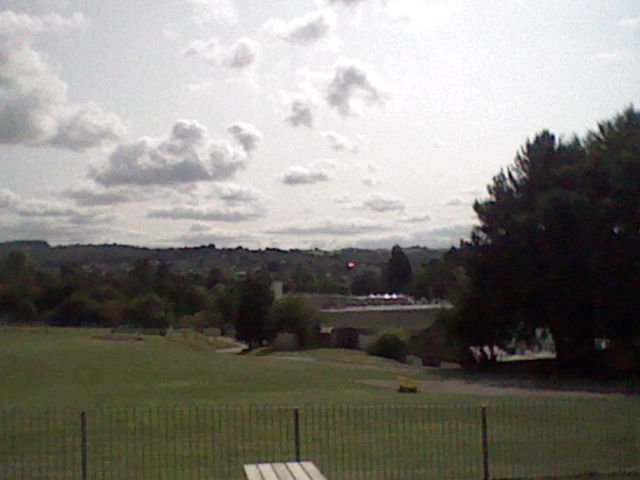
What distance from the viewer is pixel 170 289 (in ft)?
472

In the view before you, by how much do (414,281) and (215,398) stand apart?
137 metres

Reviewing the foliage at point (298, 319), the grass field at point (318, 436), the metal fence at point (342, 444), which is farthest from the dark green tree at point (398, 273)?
the metal fence at point (342, 444)

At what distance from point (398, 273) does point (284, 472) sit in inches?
6648

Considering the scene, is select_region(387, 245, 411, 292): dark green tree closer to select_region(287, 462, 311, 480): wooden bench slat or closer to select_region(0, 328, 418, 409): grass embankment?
select_region(0, 328, 418, 409): grass embankment

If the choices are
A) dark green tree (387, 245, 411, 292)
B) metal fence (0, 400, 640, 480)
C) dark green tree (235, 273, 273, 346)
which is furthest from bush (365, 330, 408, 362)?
dark green tree (387, 245, 411, 292)

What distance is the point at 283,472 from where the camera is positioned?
1061cm

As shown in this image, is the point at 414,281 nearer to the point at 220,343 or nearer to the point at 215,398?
the point at 220,343

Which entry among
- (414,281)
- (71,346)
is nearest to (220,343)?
(71,346)

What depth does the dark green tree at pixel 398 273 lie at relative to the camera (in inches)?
6944

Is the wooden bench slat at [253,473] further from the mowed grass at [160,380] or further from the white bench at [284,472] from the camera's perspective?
the mowed grass at [160,380]

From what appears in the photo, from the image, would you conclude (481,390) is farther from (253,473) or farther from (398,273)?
(398,273)

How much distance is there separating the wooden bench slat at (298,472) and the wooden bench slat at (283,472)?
5 centimetres

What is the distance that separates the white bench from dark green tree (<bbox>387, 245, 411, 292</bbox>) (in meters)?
164

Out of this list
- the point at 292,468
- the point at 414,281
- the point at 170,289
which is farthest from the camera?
the point at 414,281
